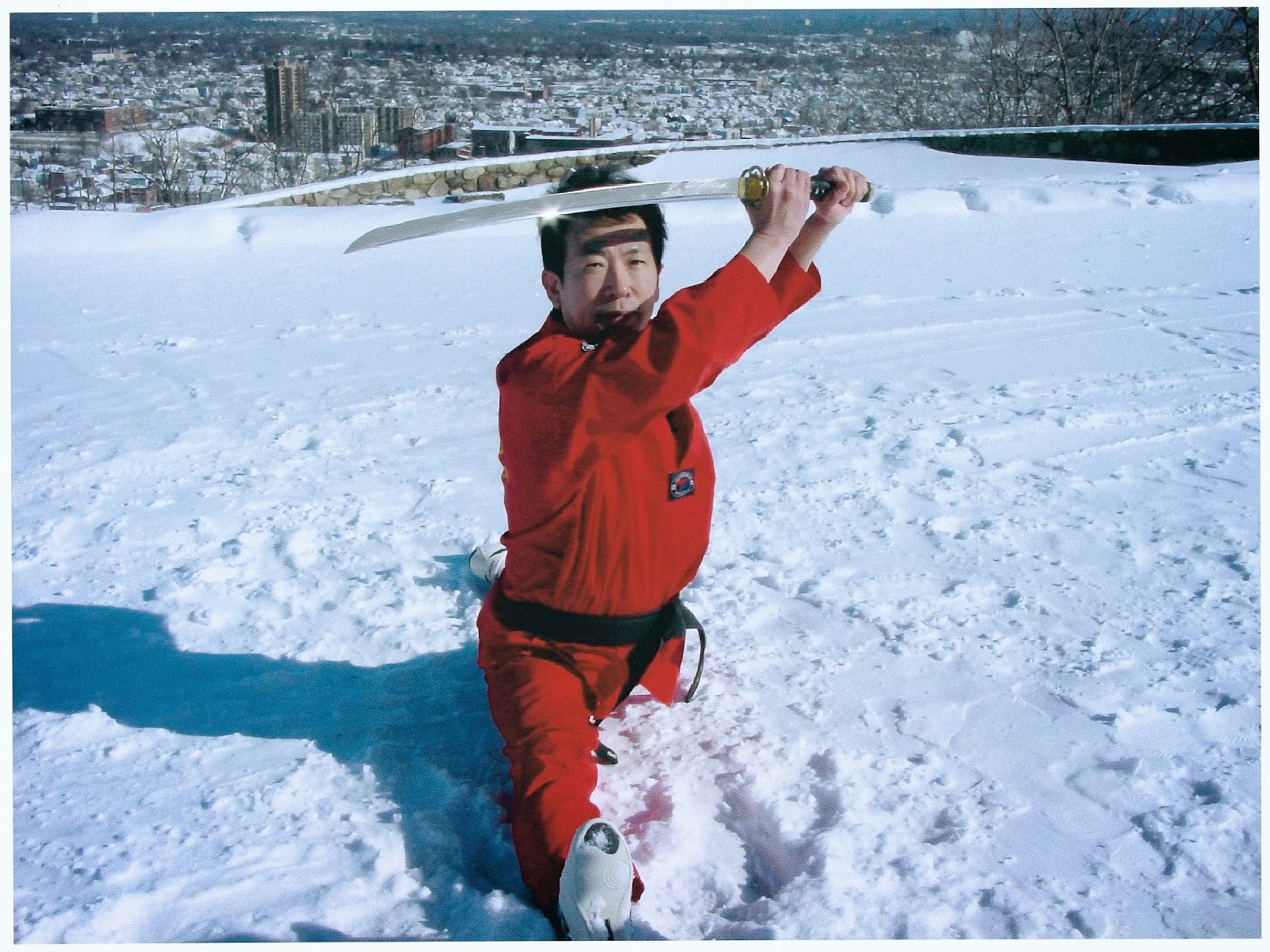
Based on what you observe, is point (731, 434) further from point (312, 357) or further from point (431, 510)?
point (312, 357)

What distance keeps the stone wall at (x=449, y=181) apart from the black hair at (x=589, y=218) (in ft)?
15.7

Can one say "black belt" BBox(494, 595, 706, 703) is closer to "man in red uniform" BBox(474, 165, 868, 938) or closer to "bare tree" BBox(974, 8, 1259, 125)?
"man in red uniform" BBox(474, 165, 868, 938)

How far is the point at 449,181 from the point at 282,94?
183 cm

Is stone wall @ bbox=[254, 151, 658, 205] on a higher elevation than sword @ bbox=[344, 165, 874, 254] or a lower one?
lower

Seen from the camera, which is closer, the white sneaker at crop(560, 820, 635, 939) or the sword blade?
the white sneaker at crop(560, 820, 635, 939)

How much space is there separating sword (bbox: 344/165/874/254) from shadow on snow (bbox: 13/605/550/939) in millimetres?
730

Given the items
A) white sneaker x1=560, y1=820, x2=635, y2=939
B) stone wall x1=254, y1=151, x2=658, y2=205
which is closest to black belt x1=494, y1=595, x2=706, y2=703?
white sneaker x1=560, y1=820, x2=635, y2=939

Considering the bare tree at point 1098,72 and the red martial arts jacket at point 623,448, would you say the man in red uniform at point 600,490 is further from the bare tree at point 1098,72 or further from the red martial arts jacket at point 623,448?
the bare tree at point 1098,72

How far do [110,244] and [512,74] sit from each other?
2111 mm

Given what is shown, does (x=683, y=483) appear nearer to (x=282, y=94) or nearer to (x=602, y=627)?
(x=602, y=627)

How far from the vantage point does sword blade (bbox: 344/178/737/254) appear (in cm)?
130

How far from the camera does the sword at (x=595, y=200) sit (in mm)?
1299

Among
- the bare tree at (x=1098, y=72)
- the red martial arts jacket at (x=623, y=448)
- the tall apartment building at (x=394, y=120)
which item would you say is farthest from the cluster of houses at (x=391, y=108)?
the bare tree at (x=1098, y=72)

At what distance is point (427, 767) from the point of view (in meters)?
1.53
